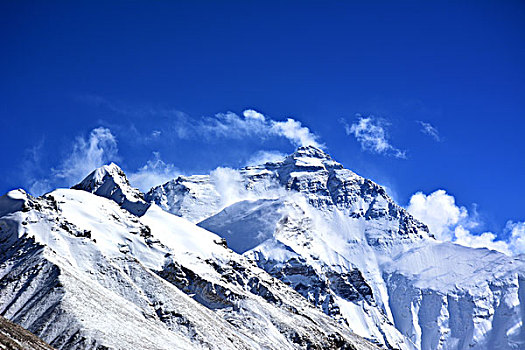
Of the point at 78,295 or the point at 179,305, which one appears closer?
the point at 78,295

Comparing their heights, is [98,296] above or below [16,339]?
above

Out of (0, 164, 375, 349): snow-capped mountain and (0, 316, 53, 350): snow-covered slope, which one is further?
(0, 164, 375, 349): snow-capped mountain

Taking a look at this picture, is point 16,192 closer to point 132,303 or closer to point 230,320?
point 132,303

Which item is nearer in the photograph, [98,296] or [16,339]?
[16,339]

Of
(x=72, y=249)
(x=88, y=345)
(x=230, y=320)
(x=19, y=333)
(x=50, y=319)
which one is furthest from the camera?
(x=230, y=320)

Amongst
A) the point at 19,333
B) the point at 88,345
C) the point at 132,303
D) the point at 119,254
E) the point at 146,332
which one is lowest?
the point at 19,333

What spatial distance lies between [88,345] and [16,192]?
7749cm

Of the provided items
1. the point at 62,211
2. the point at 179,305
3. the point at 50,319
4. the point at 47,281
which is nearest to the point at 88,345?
the point at 50,319

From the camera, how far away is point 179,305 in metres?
172

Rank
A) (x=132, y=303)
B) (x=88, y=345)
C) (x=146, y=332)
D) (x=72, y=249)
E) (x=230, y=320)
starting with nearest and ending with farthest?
(x=88, y=345) → (x=146, y=332) → (x=132, y=303) → (x=72, y=249) → (x=230, y=320)

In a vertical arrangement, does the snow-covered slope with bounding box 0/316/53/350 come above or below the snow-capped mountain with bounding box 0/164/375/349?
below

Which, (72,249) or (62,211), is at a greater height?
(62,211)

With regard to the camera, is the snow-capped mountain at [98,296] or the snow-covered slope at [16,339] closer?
the snow-covered slope at [16,339]

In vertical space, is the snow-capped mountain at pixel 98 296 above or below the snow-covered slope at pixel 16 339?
above
